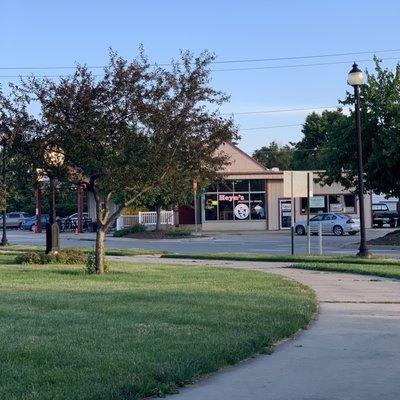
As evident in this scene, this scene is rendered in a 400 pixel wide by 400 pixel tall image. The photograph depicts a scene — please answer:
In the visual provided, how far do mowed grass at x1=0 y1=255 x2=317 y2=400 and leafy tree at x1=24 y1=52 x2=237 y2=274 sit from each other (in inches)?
105

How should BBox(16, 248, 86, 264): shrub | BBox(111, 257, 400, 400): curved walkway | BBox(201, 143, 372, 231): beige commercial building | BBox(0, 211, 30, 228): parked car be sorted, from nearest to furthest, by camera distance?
BBox(111, 257, 400, 400): curved walkway, BBox(16, 248, 86, 264): shrub, BBox(201, 143, 372, 231): beige commercial building, BBox(0, 211, 30, 228): parked car

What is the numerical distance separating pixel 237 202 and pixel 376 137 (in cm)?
2185

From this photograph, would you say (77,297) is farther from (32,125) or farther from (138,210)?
(138,210)

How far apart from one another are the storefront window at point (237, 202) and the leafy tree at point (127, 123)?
3656 centimetres

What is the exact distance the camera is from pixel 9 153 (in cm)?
1798

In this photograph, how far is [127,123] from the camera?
54.8 ft

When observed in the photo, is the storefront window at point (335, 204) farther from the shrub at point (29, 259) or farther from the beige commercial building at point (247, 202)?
the shrub at point (29, 259)

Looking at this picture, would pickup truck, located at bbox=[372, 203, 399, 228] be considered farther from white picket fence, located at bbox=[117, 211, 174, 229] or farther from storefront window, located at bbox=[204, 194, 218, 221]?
white picket fence, located at bbox=[117, 211, 174, 229]

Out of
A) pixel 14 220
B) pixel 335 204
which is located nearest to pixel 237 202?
pixel 335 204

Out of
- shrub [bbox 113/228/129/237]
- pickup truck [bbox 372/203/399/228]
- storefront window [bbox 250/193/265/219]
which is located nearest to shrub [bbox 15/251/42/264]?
shrub [bbox 113/228/129/237]

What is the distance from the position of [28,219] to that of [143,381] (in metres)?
66.7

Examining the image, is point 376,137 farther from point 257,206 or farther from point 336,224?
point 257,206

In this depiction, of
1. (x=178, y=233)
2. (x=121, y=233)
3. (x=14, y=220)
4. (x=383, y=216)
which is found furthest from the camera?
(x=14, y=220)

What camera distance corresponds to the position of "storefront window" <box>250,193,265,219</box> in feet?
177
